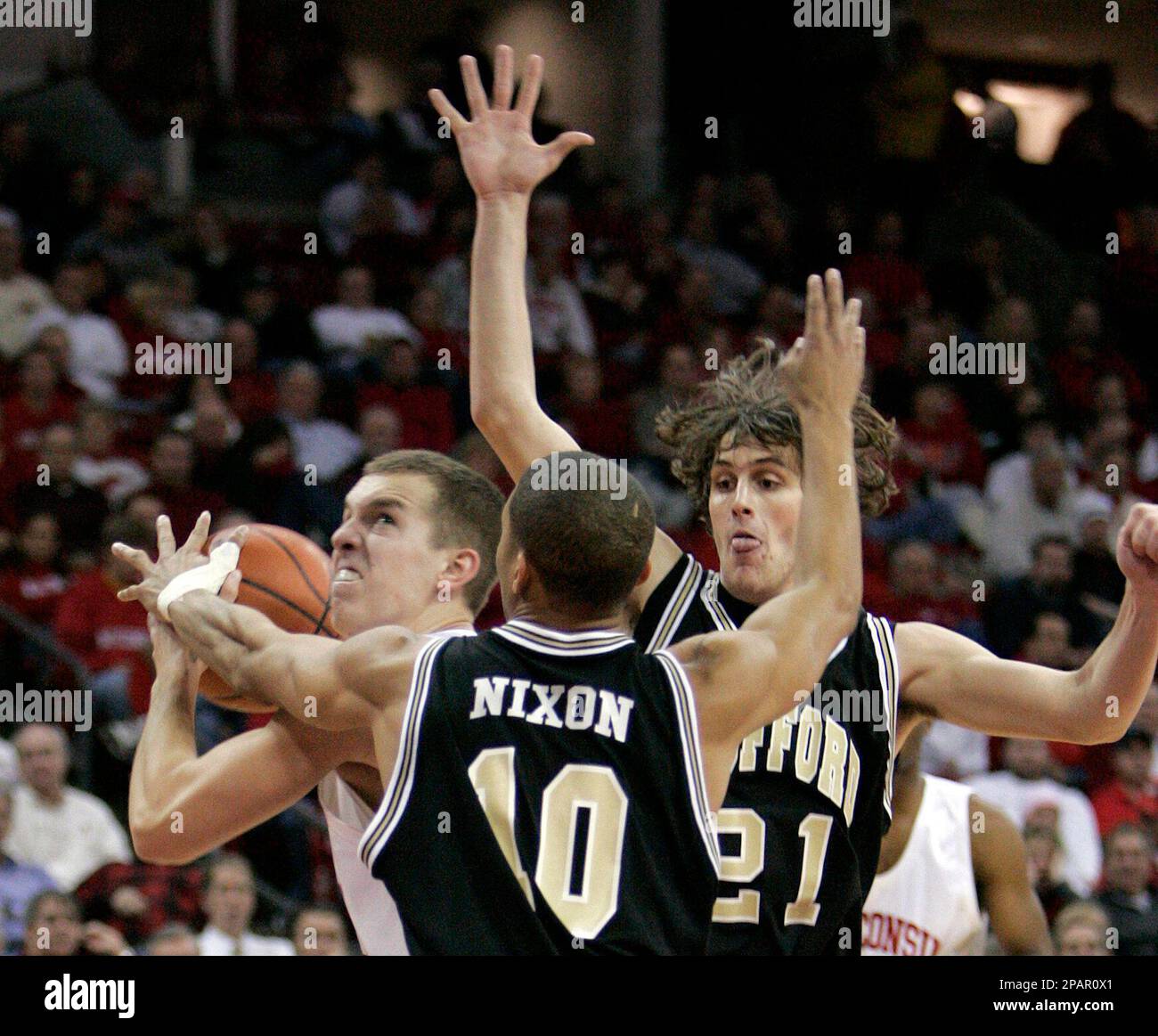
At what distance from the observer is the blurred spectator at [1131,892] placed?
20.6ft

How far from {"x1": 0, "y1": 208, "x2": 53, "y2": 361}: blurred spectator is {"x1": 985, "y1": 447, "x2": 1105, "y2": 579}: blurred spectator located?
4.71 m

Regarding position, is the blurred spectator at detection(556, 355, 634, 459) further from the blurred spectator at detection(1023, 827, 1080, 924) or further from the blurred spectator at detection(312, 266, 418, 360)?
the blurred spectator at detection(1023, 827, 1080, 924)

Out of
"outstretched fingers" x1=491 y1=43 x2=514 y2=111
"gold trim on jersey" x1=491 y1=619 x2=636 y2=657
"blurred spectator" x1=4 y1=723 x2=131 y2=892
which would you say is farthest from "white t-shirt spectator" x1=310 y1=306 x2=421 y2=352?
"gold trim on jersey" x1=491 y1=619 x2=636 y2=657

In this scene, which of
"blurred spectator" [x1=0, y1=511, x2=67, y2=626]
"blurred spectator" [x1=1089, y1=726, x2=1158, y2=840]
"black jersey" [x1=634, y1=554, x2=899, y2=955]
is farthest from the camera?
"blurred spectator" [x1=0, y1=511, x2=67, y2=626]

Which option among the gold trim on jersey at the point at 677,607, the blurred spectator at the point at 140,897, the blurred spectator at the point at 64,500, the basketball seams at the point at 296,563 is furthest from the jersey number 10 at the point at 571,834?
the blurred spectator at the point at 64,500

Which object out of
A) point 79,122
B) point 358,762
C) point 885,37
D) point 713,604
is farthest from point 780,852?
point 885,37

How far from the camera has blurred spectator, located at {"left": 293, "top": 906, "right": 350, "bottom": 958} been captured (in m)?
5.86

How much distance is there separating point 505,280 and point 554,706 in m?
1.01

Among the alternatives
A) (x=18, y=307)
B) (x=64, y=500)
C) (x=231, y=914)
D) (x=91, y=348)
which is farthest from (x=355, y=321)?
→ (x=231, y=914)

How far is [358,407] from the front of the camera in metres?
8.39

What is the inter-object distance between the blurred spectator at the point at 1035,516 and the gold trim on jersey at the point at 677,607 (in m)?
5.40

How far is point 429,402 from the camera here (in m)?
8.30

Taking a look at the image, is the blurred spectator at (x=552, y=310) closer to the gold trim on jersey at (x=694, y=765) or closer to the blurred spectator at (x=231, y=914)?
the blurred spectator at (x=231, y=914)
